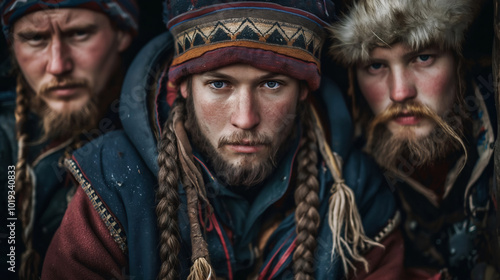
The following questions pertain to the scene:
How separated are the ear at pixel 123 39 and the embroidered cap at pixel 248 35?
2.12 ft

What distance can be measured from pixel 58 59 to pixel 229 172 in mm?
1081

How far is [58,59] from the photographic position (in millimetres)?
2242

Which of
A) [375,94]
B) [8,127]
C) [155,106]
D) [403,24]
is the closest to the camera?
[403,24]

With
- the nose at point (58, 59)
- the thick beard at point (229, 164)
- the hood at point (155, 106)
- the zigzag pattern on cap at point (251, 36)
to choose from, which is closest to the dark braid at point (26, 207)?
the nose at point (58, 59)

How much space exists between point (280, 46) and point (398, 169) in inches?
37.4

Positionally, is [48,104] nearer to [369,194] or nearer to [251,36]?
[251,36]

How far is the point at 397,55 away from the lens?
6.70 ft

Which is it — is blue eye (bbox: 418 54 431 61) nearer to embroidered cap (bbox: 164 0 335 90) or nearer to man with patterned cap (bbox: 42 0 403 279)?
man with patterned cap (bbox: 42 0 403 279)

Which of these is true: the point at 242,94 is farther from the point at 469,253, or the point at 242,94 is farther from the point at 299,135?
the point at 469,253

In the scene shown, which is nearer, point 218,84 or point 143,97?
point 218,84

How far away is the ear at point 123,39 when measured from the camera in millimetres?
2473

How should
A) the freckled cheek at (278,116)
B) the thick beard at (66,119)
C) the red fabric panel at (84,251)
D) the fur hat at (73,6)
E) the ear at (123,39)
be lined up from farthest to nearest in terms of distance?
the ear at (123,39)
the thick beard at (66,119)
the fur hat at (73,6)
the freckled cheek at (278,116)
the red fabric panel at (84,251)

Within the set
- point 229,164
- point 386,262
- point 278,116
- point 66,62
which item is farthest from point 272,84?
point 66,62

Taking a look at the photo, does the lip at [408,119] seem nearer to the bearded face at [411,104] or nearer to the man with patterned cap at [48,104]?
the bearded face at [411,104]
